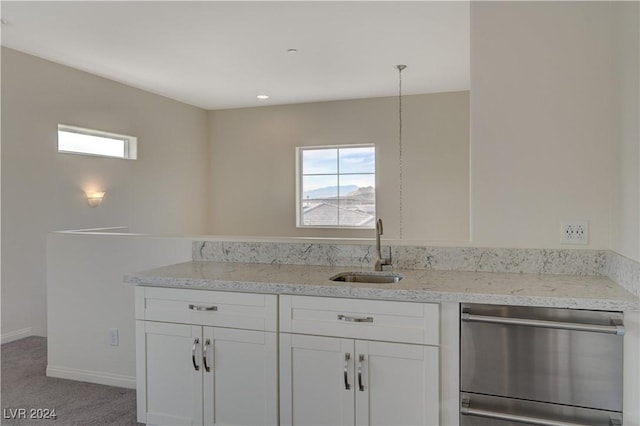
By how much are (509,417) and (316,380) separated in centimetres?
77

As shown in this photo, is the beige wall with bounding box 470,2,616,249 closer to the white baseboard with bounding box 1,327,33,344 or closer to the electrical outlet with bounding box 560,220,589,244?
the electrical outlet with bounding box 560,220,589,244

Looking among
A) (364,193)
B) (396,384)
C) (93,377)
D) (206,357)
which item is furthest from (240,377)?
(364,193)

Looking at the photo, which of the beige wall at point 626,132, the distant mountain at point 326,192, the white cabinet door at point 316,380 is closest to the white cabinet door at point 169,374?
the white cabinet door at point 316,380

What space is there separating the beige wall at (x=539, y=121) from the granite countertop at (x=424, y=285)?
30 cm

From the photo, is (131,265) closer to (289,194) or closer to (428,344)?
(428,344)

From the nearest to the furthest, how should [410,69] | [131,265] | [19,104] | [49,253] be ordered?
[131,265], [49,253], [19,104], [410,69]

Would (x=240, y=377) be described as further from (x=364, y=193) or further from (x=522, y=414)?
(x=364, y=193)

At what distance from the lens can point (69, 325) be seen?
319 cm

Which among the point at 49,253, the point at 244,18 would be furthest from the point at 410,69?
the point at 49,253

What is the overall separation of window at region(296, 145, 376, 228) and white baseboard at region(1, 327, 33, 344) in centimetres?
367

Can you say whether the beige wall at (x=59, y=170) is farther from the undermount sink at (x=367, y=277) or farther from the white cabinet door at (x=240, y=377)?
the undermount sink at (x=367, y=277)

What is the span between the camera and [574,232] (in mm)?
2145

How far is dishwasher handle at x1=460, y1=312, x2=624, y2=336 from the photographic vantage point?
159 cm

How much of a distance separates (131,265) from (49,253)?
28.8 inches
